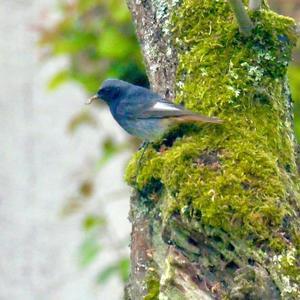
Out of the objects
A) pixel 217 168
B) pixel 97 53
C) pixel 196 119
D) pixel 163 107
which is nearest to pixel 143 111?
pixel 163 107

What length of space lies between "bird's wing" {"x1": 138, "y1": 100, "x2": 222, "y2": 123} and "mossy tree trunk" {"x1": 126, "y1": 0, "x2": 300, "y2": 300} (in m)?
0.05

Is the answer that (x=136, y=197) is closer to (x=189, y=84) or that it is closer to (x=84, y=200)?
(x=189, y=84)

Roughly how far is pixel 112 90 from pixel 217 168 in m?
1.29

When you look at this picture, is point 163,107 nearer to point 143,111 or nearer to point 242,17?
point 143,111

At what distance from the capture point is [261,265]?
4.01 m

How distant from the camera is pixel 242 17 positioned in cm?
451

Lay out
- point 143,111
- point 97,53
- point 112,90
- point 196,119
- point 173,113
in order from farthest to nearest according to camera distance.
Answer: point 97,53
point 112,90
point 143,111
point 173,113
point 196,119

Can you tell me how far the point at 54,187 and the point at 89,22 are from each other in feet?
17.1

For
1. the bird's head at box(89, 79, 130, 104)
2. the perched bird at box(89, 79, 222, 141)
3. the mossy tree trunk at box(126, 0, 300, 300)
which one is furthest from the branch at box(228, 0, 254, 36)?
the bird's head at box(89, 79, 130, 104)

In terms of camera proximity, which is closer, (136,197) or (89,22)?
(136,197)

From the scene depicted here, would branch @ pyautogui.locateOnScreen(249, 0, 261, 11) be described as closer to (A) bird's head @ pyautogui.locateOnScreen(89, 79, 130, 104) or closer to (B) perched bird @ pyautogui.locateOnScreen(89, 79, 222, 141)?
(B) perched bird @ pyautogui.locateOnScreen(89, 79, 222, 141)

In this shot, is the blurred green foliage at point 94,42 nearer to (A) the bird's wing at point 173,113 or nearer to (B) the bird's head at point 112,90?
(B) the bird's head at point 112,90

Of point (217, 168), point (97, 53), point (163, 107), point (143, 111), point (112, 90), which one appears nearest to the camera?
point (217, 168)

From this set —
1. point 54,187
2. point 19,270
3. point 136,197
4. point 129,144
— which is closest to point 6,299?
point 19,270
